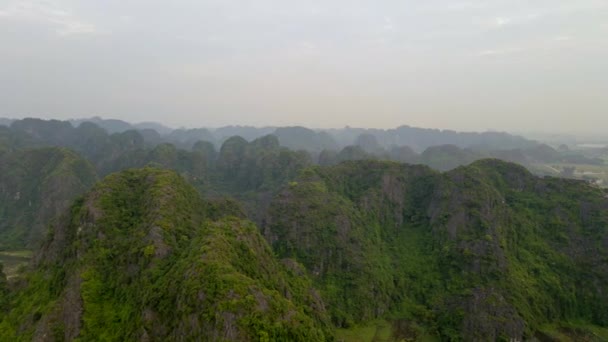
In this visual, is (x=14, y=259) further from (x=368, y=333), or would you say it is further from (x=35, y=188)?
(x=368, y=333)

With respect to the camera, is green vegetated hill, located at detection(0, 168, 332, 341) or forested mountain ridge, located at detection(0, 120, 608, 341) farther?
forested mountain ridge, located at detection(0, 120, 608, 341)

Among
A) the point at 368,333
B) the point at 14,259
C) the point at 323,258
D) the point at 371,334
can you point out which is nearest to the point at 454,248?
the point at 371,334

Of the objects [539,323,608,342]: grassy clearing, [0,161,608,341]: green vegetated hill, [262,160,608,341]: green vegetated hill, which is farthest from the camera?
[262,160,608,341]: green vegetated hill

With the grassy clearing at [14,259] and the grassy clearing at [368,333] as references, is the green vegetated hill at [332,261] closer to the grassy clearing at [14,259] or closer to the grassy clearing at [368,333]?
the grassy clearing at [368,333]

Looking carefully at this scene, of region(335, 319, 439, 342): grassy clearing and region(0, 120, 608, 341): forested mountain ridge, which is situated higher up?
region(0, 120, 608, 341): forested mountain ridge

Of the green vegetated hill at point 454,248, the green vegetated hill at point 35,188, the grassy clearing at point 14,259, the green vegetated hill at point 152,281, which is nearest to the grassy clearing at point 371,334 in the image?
the green vegetated hill at point 454,248

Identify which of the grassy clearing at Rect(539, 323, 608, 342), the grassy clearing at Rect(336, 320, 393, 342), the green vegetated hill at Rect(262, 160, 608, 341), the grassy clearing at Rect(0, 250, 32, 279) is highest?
the green vegetated hill at Rect(262, 160, 608, 341)

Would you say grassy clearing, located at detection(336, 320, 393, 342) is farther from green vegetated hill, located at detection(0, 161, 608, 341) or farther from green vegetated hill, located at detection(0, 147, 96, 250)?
green vegetated hill, located at detection(0, 147, 96, 250)

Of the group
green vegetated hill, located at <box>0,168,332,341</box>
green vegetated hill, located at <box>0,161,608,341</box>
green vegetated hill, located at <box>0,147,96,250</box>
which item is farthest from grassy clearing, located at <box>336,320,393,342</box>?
green vegetated hill, located at <box>0,147,96,250</box>
